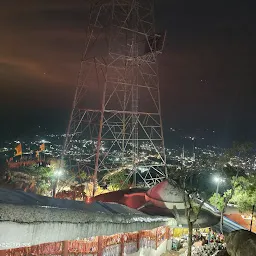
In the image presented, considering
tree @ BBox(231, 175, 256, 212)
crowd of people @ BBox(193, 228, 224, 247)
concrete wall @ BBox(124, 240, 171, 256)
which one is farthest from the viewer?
tree @ BBox(231, 175, 256, 212)

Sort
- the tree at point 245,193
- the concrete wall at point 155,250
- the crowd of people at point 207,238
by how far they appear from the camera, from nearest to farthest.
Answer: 1. the concrete wall at point 155,250
2. the crowd of people at point 207,238
3. the tree at point 245,193

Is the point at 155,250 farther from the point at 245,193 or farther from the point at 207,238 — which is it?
the point at 245,193

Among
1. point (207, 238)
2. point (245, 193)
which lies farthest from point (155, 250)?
point (245, 193)

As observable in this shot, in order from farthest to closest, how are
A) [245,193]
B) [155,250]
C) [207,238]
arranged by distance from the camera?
[245,193] → [207,238] → [155,250]

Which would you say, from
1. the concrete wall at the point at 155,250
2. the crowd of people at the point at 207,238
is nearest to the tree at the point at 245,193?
the crowd of people at the point at 207,238

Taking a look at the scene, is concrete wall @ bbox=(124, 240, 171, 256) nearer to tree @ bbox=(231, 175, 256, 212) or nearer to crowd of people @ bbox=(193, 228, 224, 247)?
crowd of people @ bbox=(193, 228, 224, 247)

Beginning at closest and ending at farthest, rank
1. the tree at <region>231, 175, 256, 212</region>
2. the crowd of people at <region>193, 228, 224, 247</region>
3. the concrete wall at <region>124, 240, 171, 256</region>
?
the concrete wall at <region>124, 240, 171, 256</region>, the crowd of people at <region>193, 228, 224, 247</region>, the tree at <region>231, 175, 256, 212</region>

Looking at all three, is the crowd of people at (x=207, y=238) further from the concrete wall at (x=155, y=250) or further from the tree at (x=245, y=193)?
the tree at (x=245, y=193)

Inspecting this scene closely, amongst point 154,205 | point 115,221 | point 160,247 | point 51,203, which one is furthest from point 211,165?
point 51,203

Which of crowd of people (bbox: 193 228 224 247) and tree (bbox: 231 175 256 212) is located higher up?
tree (bbox: 231 175 256 212)

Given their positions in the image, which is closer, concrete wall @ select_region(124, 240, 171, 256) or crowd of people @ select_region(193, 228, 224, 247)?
concrete wall @ select_region(124, 240, 171, 256)

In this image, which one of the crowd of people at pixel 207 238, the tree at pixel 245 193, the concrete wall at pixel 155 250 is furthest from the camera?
the tree at pixel 245 193

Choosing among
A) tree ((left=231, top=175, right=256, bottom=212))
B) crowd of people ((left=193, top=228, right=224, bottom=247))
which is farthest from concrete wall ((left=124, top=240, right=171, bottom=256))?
tree ((left=231, top=175, right=256, bottom=212))
